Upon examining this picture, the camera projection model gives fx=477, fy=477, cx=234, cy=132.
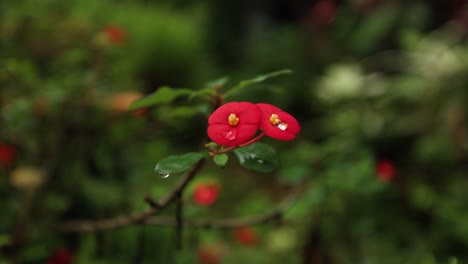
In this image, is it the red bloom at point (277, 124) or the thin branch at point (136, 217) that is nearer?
the red bloom at point (277, 124)

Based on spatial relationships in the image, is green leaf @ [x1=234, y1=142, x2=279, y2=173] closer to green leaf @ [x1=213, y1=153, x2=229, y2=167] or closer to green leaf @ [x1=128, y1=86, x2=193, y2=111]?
green leaf @ [x1=213, y1=153, x2=229, y2=167]

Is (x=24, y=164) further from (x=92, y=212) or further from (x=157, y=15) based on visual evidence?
(x=157, y=15)

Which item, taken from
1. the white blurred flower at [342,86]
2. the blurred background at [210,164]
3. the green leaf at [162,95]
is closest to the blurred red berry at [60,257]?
the blurred background at [210,164]

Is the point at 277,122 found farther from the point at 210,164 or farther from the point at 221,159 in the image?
the point at 210,164

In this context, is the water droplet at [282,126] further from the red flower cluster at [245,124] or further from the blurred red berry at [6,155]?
the blurred red berry at [6,155]

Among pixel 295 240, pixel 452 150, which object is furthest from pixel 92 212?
pixel 452 150

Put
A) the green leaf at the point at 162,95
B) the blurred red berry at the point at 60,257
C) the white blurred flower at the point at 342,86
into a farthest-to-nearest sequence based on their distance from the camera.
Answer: the white blurred flower at the point at 342,86 < the blurred red berry at the point at 60,257 < the green leaf at the point at 162,95

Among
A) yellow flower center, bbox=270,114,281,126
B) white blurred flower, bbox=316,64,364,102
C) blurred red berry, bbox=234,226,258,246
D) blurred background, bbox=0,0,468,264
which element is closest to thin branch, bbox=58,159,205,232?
blurred background, bbox=0,0,468,264
